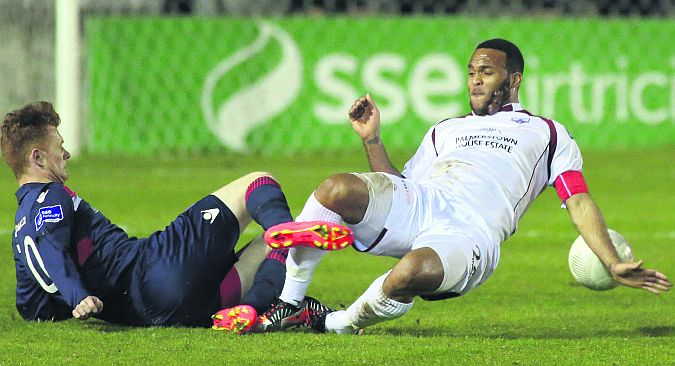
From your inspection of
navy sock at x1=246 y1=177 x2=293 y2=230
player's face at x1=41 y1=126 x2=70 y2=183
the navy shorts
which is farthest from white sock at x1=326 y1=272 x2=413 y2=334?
player's face at x1=41 y1=126 x2=70 y2=183

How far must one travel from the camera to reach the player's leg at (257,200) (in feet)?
19.8

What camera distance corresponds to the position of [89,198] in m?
13.0

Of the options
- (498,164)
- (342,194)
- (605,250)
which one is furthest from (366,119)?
(605,250)

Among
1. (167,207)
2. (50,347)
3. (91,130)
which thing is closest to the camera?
(50,347)

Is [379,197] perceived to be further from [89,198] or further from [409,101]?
[409,101]

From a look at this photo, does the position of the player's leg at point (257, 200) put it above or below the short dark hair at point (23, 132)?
below

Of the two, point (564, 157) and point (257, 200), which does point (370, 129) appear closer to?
point (257, 200)

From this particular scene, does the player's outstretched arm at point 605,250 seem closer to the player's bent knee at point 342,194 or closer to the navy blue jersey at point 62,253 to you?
the player's bent knee at point 342,194

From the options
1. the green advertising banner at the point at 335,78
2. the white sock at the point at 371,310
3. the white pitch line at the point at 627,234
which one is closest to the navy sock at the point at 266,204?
the white sock at the point at 371,310

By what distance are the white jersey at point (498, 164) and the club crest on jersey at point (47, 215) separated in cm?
161

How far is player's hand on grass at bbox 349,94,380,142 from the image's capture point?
256 inches

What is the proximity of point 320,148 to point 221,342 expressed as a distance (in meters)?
11.4

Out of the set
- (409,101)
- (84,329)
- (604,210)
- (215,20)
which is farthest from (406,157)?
(84,329)

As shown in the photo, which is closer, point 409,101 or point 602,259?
point 602,259
